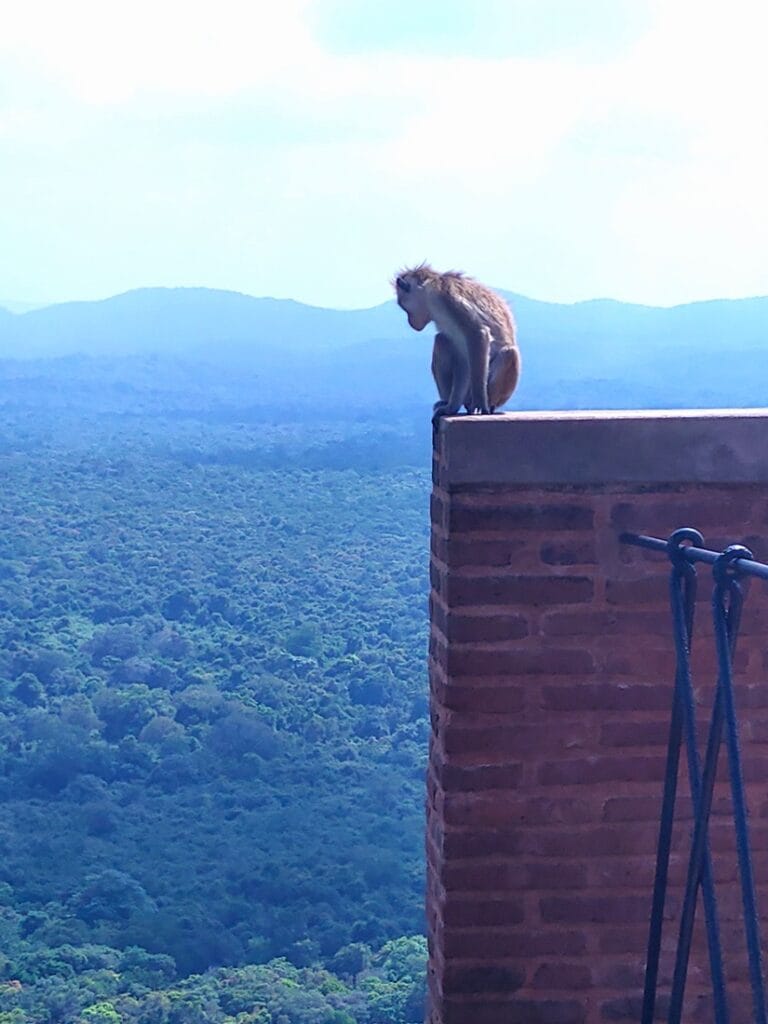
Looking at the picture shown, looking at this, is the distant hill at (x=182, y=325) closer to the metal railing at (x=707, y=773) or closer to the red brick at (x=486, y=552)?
the red brick at (x=486, y=552)

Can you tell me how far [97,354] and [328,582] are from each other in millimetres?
71735

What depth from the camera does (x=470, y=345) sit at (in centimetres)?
545

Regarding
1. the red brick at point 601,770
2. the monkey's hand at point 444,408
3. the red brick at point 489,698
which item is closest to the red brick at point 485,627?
the red brick at point 489,698

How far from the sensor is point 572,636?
355cm

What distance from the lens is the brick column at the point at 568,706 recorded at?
354cm

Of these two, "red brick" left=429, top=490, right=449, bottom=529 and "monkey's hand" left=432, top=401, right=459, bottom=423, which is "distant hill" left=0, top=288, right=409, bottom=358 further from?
"red brick" left=429, top=490, right=449, bottom=529

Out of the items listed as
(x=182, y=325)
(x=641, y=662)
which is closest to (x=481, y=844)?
(x=641, y=662)

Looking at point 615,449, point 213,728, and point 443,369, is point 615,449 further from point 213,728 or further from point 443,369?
point 213,728

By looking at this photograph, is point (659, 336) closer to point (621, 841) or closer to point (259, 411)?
point (259, 411)

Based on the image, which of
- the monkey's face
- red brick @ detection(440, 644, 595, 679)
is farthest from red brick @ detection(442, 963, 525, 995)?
the monkey's face

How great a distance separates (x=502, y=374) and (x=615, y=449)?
1.96m

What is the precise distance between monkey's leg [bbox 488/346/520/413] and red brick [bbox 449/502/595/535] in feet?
6.19

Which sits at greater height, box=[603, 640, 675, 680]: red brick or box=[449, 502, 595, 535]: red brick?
box=[449, 502, 595, 535]: red brick

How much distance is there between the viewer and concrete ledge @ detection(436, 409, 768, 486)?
11.5 ft
